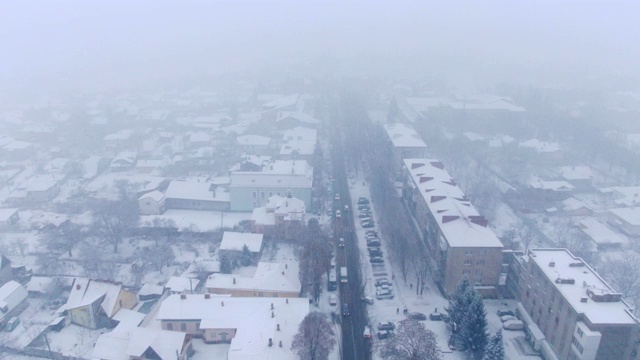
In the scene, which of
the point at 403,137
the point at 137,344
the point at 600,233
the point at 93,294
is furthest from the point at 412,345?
the point at 403,137

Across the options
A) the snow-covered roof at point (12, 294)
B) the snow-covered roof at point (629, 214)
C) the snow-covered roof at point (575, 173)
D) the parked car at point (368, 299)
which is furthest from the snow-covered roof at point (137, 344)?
the snow-covered roof at point (575, 173)

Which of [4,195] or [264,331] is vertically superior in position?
[264,331]

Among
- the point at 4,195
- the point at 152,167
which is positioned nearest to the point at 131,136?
the point at 152,167

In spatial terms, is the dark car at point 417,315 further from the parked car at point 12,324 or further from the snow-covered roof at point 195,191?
the parked car at point 12,324

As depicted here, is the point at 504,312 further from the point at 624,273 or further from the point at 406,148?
the point at 406,148

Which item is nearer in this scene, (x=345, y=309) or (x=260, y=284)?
(x=345, y=309)

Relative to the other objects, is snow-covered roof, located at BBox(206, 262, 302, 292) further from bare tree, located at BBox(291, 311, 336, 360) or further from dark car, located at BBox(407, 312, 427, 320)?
dark car, located at BBox(407, 312, 427, 320)

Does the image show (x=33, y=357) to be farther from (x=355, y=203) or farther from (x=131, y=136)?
(x=131, y=136)
